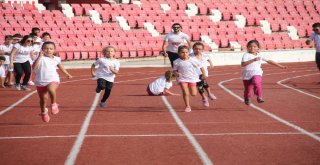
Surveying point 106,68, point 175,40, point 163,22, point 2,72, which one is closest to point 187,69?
point 106,68

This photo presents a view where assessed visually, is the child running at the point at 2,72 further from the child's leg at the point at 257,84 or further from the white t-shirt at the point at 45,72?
the child's leg at the point at 257,84

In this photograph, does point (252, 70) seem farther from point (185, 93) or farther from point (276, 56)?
point (276, 56)

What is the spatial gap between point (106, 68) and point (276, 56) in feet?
68.4

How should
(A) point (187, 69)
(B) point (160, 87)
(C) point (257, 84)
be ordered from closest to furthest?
(A) point (187, 69), (C) point (257, 84), (B) point (160, 87)

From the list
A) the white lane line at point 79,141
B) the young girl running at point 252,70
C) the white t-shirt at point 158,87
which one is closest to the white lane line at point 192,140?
the white lane line at point 79,141

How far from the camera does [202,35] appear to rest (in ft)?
104

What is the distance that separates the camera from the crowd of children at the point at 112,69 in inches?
380

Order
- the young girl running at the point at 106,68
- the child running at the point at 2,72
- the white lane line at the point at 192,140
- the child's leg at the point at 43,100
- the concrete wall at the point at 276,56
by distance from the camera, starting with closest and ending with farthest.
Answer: the white lane line at the point at 192,140 → the child's leg at the point at 43,100 → the young girl running at the point at 106,68 → the child running at the point at 2,72 → the concrete wall at the point at 276,56

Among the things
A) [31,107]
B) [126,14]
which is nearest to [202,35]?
[126,14]

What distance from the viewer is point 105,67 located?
468 inches

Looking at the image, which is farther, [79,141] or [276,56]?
[276,56]

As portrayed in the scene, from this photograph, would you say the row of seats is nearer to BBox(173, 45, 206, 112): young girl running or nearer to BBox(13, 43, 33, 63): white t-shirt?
BBox(13, 43, 33, 63): white t-shirt

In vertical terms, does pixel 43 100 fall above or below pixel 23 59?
below

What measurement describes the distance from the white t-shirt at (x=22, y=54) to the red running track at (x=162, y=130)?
60.6 inches
